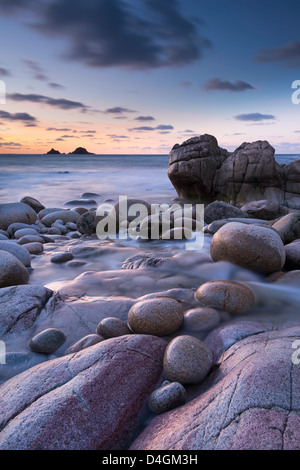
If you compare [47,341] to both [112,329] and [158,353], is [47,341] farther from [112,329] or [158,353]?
[158,353]

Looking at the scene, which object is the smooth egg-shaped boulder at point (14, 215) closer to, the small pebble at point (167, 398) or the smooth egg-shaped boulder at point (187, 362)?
the smooth egg-shaped boulder at point (187, 362)

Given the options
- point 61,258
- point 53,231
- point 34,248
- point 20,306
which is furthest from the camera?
point 53,231

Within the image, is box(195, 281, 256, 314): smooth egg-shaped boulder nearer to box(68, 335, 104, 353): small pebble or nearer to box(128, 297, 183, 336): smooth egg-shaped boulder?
box(128, 297, 183, 336): smooth egg-shaped boulder

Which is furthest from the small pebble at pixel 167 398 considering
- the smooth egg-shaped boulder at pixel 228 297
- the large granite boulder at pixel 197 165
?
the large granite boulder at pixel 197 165

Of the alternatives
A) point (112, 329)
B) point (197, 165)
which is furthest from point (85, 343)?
point (197, 165)

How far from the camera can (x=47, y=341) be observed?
257 centimetres

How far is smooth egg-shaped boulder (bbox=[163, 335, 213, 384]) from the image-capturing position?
6.47 ft

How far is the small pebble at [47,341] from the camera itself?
254cm

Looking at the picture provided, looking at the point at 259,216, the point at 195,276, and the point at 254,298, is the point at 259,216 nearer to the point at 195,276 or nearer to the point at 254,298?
the point at 195,276

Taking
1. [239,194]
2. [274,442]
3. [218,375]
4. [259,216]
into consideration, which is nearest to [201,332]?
[218,375]

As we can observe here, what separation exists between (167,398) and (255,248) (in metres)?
2.68

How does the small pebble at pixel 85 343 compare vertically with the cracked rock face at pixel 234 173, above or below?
below

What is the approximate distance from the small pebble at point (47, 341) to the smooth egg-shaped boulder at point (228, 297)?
151cm

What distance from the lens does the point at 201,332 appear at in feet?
8.73
